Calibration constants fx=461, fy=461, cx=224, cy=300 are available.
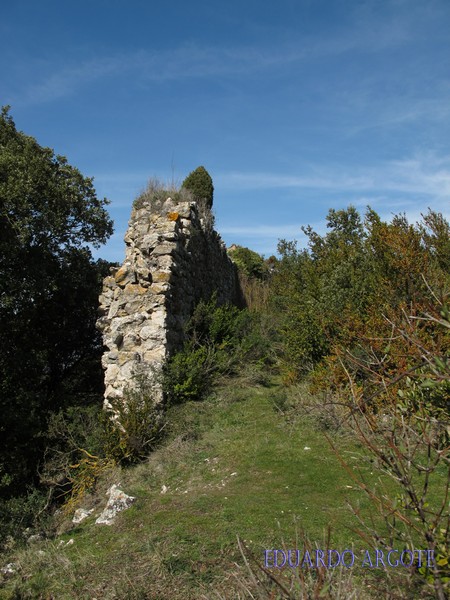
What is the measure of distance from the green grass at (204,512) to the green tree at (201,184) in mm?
10572

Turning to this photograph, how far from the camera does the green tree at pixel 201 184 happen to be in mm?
17406

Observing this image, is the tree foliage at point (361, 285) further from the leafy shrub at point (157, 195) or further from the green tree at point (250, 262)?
the green tree at point (250, 262)

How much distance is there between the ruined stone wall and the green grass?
1.39 meters

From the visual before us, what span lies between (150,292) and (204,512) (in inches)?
189

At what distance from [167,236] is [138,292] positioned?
4.64 feet

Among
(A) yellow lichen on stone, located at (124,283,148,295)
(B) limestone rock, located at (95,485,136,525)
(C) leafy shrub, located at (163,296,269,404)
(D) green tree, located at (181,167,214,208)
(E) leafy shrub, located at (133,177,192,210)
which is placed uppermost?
(D) green tree, located at (181,167,214,208)

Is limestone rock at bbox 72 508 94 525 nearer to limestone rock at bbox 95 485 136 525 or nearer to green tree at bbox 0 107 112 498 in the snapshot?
limestone rock at bbox 95 485 136 525

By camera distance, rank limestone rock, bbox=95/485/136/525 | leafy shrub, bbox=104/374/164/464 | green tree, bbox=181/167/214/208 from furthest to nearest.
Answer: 1. green tree, bbox=181/167/214/208
2. leafy shrub, bbox=104/374/164/464
3. limestone rock, bbox=95/485/136/525

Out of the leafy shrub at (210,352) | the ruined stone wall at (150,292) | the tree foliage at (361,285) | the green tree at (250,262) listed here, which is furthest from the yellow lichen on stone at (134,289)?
the green tree at (250,262)

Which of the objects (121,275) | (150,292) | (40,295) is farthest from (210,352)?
(40,295)

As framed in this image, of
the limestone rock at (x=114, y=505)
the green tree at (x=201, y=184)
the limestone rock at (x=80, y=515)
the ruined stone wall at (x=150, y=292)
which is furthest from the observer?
the green tree at (x=201, y=184)

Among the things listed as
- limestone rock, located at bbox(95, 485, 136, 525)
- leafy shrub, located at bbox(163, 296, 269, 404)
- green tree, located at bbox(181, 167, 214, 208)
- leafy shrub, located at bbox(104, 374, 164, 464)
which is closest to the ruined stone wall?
leafy shrub, located at bbox(163, 296, 269, 404)

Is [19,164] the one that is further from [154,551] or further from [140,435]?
[154,551]

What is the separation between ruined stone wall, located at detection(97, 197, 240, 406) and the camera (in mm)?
9000
